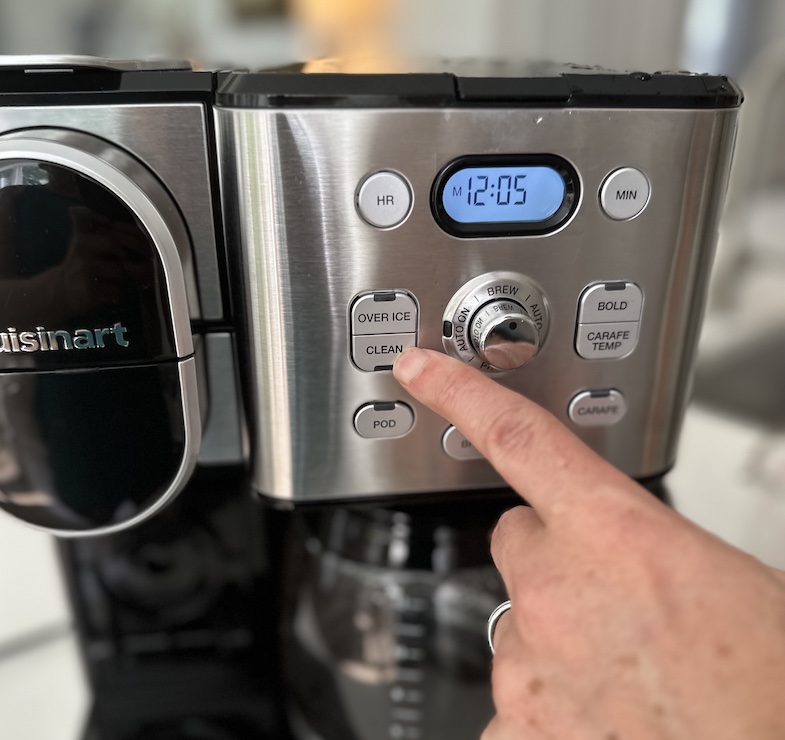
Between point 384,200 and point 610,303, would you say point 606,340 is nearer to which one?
point 610,303

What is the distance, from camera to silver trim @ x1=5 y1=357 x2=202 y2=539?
329 mm

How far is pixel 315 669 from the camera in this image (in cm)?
51

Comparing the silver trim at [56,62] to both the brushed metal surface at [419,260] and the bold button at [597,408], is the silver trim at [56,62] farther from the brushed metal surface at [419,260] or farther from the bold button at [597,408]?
the bold button at [597,408]

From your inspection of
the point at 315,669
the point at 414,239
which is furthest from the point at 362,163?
the point at 315,669

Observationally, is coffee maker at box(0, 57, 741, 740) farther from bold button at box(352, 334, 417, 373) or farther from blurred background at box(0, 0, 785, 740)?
blurred background at box(0, 0, 785, 740)

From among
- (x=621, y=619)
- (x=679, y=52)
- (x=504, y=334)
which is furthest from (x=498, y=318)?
(x=679, y=52)

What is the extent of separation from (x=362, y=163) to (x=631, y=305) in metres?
0.14

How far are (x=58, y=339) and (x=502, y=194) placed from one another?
20cm

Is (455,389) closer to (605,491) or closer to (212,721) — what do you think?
(605,491)

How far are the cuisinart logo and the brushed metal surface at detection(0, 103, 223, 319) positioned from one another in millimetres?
44

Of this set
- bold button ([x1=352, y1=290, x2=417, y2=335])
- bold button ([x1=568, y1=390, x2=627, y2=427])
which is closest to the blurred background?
bold button ([x1=568, y1=390, x2=627, y2=427])

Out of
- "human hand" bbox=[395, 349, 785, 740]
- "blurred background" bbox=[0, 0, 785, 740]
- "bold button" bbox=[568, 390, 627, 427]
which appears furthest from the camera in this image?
"blurred background" bbox=[0, 0, 785, 740]

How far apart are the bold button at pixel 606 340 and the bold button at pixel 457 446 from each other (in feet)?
0.23

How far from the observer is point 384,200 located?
0.98 feet
